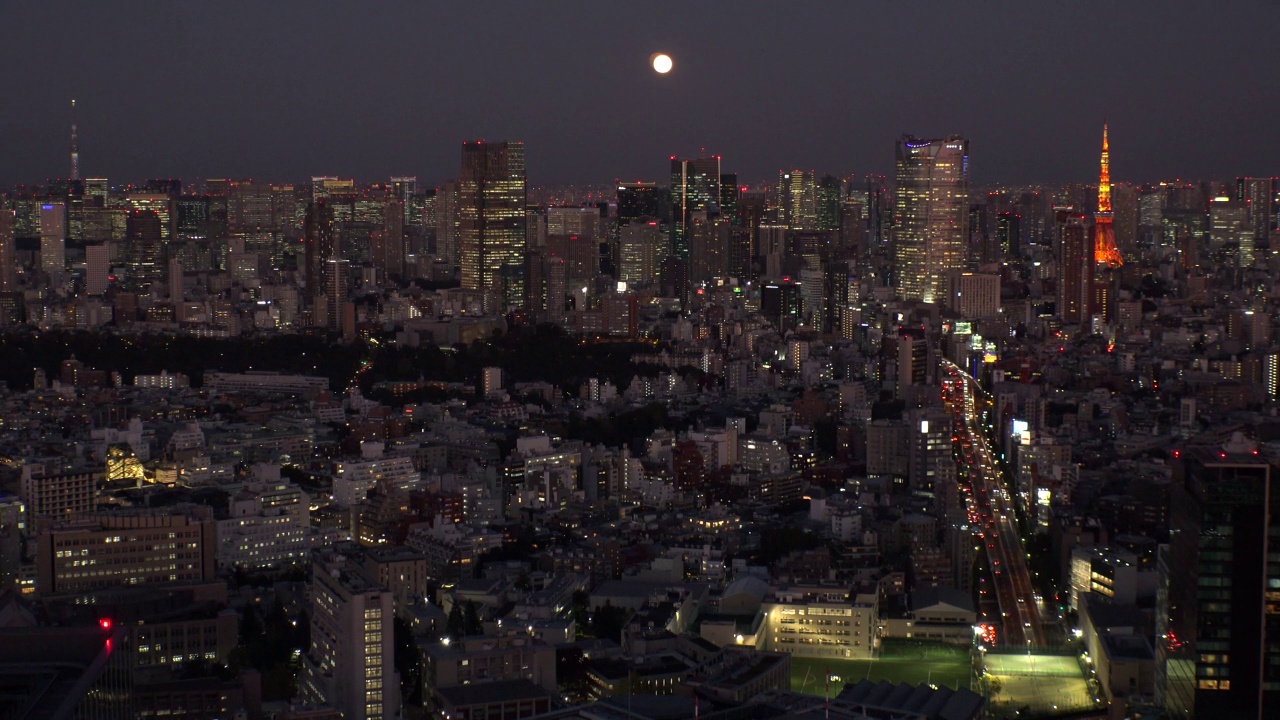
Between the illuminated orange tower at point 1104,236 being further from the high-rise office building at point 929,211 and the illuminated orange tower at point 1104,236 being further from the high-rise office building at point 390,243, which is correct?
the high-rise office building at point 390,243

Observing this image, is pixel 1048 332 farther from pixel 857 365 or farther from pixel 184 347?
pixel 184 347

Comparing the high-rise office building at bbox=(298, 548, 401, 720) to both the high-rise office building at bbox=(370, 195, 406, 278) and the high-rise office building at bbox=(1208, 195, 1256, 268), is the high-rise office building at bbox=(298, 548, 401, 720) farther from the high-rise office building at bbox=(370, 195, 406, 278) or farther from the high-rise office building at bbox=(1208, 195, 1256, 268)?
the high-rise office building at bbox=(370, 195, 406, 278)

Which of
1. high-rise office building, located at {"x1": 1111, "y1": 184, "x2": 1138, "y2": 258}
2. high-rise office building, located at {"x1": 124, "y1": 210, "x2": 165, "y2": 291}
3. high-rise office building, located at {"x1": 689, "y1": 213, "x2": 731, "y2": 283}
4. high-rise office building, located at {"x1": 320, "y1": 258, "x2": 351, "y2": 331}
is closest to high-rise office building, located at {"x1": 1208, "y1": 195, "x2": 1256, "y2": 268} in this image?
high-rise office building, located at {"x1": 1111, "y1": 184, "x2": 1138, "y2": 258}

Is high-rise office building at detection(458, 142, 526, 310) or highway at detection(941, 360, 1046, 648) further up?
high-rise office building at detection(458, 142, 526, 310)

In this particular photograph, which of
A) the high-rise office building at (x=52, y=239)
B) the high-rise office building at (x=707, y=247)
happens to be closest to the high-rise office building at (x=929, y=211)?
the high-rise office building at (x=707, y=247)

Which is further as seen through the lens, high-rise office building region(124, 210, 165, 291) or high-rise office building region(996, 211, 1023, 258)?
high-rise office building region(996, 211, 1023, 258)

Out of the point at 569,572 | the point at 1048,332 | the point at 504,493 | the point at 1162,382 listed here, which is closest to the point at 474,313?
the point at 1048,332

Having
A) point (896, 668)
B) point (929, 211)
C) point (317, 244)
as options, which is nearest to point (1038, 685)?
point (896, 668)
